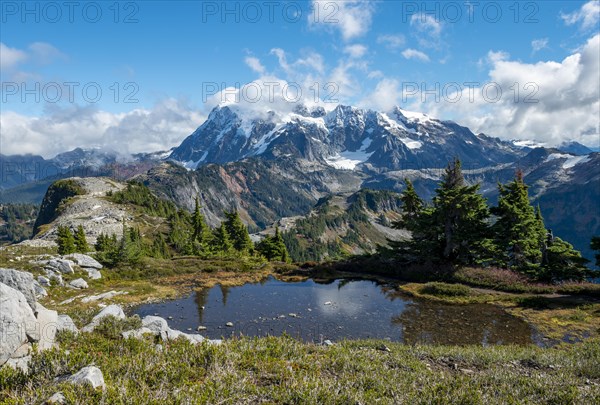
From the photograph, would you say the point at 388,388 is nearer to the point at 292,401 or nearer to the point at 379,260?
the point at 292,401

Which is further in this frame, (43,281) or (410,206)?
(410,206)

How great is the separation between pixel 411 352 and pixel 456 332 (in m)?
9.96

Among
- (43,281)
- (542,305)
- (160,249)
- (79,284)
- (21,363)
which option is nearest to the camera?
(21,363)

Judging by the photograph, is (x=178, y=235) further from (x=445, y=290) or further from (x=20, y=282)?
(x=20, y=282)

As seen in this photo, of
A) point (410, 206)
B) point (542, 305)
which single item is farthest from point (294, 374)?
point (410, 206)

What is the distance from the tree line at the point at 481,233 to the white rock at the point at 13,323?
36.4m

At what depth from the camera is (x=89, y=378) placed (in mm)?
7582

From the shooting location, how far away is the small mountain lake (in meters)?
21.3

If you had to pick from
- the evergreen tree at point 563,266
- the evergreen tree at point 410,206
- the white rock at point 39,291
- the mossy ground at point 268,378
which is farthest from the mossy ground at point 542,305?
the white rock at point 39,291

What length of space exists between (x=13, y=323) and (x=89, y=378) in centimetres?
385

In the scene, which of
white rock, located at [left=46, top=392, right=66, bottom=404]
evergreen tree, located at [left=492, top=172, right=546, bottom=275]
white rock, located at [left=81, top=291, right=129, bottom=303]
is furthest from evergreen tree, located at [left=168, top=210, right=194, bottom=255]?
white rock, located at [left=46, top=392, right=66, bottom=404]

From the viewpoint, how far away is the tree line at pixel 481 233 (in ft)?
121

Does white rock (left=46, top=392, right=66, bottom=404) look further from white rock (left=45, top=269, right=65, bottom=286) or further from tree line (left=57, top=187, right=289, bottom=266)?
tree line (left=57, top=187, right=289, bottom=266)

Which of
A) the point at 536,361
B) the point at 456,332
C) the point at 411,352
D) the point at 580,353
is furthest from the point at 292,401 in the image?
the point at 456,332
